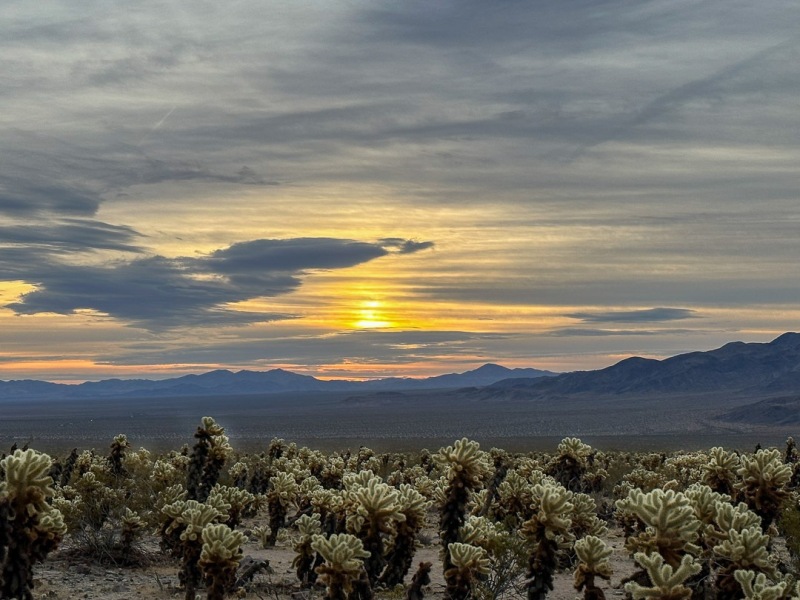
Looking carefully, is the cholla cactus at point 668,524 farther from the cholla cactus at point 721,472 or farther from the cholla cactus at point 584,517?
the cholla cactus at point 584,517

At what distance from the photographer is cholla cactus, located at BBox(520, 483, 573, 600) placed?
35.7 ft

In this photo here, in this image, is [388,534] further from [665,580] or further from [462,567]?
[665,580]

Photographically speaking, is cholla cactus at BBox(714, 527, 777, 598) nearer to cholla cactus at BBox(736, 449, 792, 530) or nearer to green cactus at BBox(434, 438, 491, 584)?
cholla cactus at BBox(736, 449, 792, 530)

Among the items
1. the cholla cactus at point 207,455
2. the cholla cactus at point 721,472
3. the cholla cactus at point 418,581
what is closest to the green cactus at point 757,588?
the cholla cactus at point 418,581

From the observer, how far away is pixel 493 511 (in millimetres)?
18203

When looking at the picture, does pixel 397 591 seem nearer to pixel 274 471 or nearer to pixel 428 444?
pixel 274 471

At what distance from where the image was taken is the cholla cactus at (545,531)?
1089 cm

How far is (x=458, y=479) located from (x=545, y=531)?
57.0 inches

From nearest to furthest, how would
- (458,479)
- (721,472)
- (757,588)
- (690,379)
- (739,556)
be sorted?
1. (757,588)
2. (739,556)
3. (458,479)
4. (721,472)
5. (690,379)

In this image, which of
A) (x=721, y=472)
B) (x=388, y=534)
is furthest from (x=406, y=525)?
(x=721, y=472)

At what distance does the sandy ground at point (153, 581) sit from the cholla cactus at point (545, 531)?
8.83 feet

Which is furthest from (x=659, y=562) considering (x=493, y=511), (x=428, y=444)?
(x=428, y=444)

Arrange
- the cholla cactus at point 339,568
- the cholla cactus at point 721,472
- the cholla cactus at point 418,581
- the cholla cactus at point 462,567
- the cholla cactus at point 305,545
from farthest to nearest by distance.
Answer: the cholla cactus at point 305,545
the cholla cactus at point 721,472
the cholla cactus at point 418,581
the cholla cactus at point 462,567
the cholla cactus at point 339,568

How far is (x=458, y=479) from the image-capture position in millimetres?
11758
